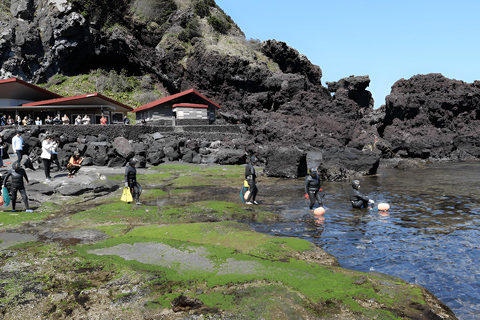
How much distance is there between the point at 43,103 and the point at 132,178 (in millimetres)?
37561

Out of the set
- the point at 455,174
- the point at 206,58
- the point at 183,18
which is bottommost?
the point at 455,174

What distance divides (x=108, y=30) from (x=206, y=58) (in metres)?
22.9

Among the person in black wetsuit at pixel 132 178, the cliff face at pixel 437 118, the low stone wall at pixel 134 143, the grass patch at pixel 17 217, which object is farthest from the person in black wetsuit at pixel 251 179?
the cliff face at pixel 437 118

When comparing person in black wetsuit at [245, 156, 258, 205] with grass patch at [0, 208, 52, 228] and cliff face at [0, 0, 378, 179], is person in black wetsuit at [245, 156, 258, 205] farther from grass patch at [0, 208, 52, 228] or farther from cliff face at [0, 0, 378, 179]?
cliff face at [0, 0, 378, 179]

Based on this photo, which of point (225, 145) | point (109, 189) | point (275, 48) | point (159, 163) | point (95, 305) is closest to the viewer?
point (95, 305)

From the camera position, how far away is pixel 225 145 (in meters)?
47.7

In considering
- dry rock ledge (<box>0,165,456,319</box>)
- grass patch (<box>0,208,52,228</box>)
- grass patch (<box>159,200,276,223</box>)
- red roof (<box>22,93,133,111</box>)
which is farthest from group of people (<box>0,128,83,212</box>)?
red roof (<box>22,93,133,111</box>)

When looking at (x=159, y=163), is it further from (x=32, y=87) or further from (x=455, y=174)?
(x=455, y=174)

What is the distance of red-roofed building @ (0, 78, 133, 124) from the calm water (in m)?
37.8

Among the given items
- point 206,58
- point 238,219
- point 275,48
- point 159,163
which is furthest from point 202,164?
point 275,48

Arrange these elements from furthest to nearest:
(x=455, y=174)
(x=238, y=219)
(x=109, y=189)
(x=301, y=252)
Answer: (x=455, y=174), (x=109, y=189), (x=238, y=219), (x=301, y=252)

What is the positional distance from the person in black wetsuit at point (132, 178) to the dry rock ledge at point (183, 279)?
4.94m

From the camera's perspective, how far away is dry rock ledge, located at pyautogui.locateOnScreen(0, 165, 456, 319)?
21.9ft

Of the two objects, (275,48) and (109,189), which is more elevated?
(275,48)
